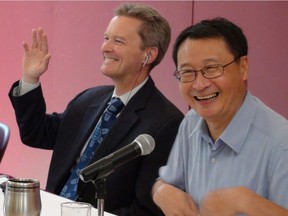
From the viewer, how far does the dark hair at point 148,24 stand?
8.16 feet

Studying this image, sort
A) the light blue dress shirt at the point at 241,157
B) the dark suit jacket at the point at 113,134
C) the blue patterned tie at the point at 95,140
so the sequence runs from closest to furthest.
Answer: the light blue dress shirt at the point at 241,157, the dark suit jacket at the point at 113,134, the blue patterned tie at the point at 95,140

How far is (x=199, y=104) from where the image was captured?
171 cm

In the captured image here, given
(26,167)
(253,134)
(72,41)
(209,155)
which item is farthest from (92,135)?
(26,167)

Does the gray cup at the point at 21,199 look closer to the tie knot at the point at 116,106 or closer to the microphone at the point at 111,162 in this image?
the microphone at the point at 111,162

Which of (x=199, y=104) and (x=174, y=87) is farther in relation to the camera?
(x=174, y=87)

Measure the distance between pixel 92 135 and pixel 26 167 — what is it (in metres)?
2.10

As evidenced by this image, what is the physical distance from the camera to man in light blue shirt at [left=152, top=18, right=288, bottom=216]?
5.15ft

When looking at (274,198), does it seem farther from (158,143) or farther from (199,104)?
(158,143)

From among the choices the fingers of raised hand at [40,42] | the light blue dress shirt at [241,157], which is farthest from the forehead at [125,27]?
the light blue dress shirt at [241,157]

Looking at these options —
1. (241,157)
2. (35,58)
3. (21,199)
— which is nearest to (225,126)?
(241,157)

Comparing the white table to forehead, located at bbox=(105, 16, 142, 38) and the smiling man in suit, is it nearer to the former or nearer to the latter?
the smiling man in suit

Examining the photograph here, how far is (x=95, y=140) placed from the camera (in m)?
2.42

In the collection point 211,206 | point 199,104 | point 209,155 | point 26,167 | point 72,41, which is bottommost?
point 26,167

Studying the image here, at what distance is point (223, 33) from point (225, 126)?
0.31 metres
